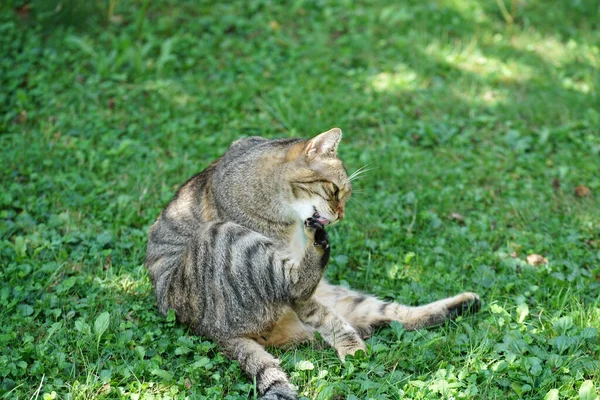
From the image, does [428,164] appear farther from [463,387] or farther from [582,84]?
[463,387]

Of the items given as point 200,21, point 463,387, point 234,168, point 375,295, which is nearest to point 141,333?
point 234,168

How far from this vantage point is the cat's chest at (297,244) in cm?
398

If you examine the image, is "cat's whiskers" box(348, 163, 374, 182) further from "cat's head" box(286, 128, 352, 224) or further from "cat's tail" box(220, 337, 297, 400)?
"cat's tail" box(220, 337, 297, 400)

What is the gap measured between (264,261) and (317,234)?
332 millimetres

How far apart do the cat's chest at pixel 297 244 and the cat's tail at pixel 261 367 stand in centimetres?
51

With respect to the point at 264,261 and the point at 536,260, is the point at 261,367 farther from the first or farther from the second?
the point at 536,260

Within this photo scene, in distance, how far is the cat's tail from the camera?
3518 millimetres

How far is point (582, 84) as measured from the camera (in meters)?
7.15

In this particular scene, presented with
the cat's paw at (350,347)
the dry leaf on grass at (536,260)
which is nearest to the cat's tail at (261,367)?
the cat's paw at (350,347)

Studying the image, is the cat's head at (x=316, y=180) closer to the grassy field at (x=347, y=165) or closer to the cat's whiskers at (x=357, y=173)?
the cat's whiskers at (x=357, y=173)

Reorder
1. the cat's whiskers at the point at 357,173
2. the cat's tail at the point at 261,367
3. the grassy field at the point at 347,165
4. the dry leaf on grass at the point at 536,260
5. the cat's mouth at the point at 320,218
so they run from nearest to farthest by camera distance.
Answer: the cat's tail at the point at 261,367, the grassy field at the point at 347,165, the cat's mouth at the point at 320,218, the cat's whiskers at the point at 357,173, the dry leaf on grass at the point at 536,260

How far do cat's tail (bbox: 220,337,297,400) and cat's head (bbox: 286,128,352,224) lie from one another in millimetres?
799

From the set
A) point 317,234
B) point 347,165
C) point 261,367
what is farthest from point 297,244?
→ point 347,165

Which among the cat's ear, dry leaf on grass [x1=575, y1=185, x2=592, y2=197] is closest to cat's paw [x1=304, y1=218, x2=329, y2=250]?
the cat's ear
